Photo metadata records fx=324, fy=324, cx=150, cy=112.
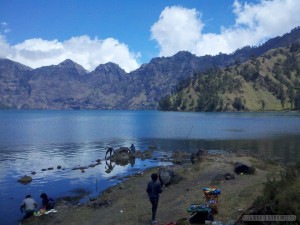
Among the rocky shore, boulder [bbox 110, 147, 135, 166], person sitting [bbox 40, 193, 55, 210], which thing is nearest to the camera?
the rocky shore

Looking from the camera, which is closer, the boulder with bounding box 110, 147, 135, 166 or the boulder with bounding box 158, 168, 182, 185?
the boulder with bounding box 158, 168, 182, 185

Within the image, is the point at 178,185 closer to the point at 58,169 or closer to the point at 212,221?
the point at 212,221

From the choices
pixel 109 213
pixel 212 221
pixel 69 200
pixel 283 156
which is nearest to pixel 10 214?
pixel 69 200

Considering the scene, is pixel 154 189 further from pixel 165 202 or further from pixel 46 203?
pixel 46 203

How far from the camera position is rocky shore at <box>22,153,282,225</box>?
76.8ft

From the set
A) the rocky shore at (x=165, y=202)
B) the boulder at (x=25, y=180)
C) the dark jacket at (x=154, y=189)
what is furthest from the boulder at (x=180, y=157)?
the dark jacket at (x=154, y=189)

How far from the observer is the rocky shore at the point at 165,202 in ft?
76.8

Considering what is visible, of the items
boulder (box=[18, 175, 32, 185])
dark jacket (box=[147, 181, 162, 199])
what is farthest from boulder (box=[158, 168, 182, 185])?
boulder (box=[18, 175, 32, 185])

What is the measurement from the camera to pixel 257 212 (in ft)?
52.3

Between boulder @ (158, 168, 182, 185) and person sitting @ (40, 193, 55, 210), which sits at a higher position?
boulder @ (158, 168, 182, 185)

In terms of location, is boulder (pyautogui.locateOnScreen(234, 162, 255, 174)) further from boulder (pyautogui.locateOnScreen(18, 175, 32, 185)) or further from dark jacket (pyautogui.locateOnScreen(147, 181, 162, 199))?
boulder (pyautogui.locateOnScreen(18, 175, 32, 185))

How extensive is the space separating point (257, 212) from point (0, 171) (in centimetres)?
4457

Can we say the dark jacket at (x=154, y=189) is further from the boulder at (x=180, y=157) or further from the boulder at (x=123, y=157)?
the boulder at (x=123, y=157)

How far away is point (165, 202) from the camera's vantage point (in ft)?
93.2
